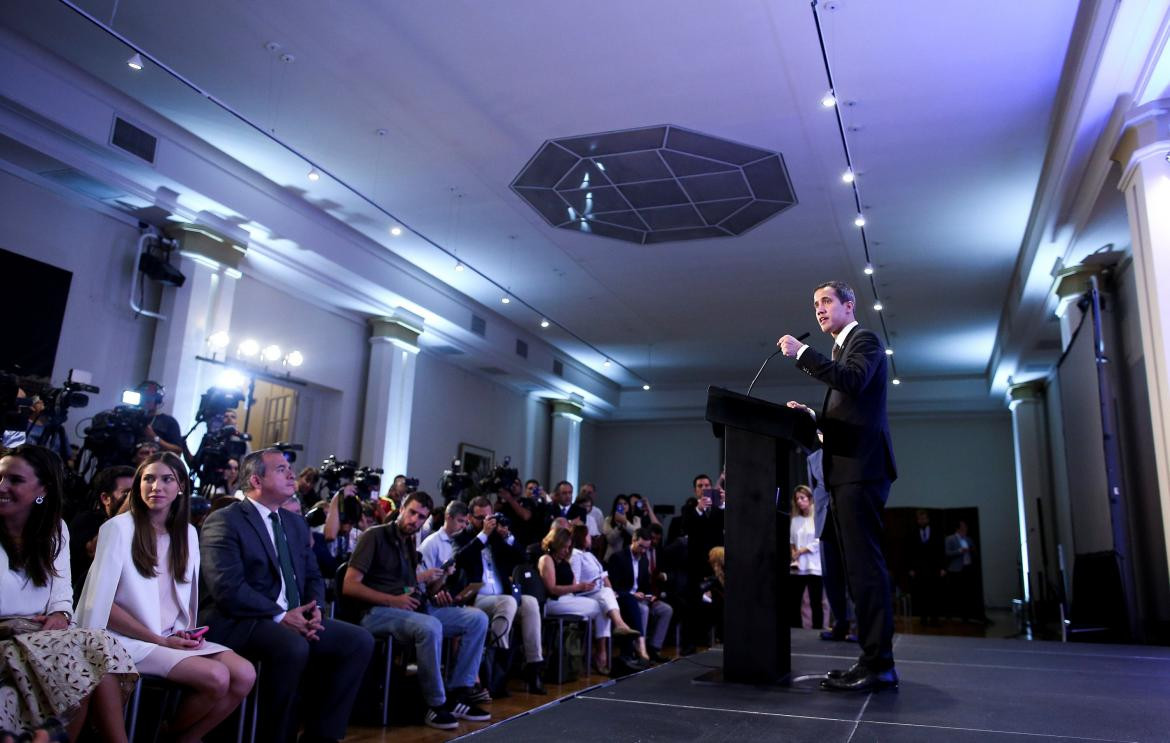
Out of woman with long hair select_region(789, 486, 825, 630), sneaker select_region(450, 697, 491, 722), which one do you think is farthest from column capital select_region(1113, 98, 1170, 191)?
sneaker select_region(450, 697, 491, 722)

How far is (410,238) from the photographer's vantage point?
8367 millimetres

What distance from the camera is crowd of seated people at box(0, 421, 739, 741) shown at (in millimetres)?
2293

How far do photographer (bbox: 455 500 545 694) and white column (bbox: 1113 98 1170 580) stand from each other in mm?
3628

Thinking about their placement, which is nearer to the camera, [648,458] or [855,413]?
[855,413]

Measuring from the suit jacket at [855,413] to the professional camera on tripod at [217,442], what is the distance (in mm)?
4588

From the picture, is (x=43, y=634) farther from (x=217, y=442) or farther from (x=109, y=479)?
(x=217, y=442)

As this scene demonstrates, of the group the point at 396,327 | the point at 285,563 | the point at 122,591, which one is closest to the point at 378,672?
the point at 285,563

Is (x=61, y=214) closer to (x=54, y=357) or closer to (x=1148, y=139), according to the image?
(x=54, y=357)

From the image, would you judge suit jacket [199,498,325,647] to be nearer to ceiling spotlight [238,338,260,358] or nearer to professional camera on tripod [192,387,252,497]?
professional camera on tripod [192,387,252,497]

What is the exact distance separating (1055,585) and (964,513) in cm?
391

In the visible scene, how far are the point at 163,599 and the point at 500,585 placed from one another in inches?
108

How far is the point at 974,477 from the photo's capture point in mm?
14125

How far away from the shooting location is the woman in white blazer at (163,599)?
8.38 ft

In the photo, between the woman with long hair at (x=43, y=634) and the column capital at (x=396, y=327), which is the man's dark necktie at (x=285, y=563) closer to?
the woman with long hair at (x=43, y=634)
